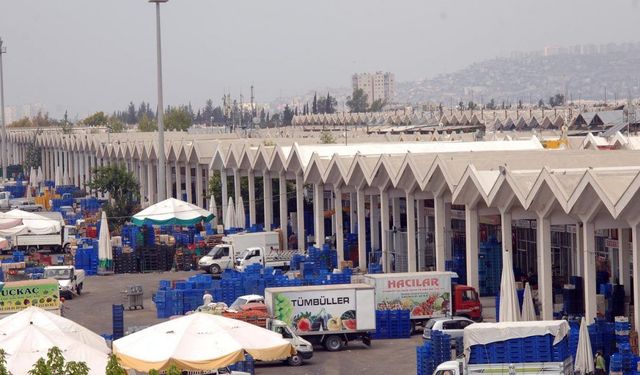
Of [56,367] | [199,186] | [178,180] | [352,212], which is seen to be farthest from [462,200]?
[178,180]

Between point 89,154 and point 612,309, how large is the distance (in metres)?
52.0

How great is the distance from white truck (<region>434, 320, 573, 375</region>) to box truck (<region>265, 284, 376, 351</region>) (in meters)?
4.78

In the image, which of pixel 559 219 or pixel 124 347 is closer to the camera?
pixel 124 347

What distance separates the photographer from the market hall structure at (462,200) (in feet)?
79.5

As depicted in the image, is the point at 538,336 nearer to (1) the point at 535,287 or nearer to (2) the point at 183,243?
(1) the point at 535,287

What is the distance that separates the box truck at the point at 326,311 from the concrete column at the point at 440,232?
6.99 m

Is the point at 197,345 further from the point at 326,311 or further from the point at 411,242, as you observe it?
the point at 411,242

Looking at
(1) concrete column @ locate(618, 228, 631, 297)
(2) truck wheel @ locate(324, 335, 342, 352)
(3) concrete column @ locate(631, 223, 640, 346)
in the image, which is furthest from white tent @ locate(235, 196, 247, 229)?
(3) concrete column @ locate(631, 223, 640, 346)

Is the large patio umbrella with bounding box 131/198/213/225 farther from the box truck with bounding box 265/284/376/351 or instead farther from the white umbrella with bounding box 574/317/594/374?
the white umbrella with bounding box 574/317/594/374

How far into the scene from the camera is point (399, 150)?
42.3 meters

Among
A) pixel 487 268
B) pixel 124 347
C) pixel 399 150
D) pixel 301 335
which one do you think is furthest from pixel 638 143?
pixel 124 347

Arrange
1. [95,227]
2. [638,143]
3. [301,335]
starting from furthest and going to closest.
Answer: [95,227] < [638,143] < [301,335]

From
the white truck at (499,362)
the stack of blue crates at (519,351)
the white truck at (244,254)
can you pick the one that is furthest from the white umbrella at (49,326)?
the white truck at (244,254)

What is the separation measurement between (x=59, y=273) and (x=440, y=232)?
9.68 m
